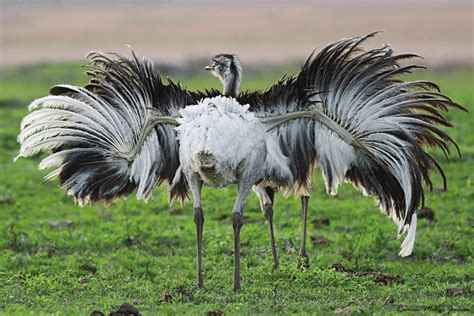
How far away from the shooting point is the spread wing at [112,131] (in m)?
10.5

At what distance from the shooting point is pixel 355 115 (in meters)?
10.4

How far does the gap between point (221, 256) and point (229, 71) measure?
3166 millimetres

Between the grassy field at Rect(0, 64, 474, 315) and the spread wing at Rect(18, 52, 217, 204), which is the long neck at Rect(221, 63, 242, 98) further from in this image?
the grassy field at Rect(0, 64, 474, 315)

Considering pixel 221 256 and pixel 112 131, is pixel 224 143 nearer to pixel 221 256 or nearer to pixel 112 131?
pixel 112 131

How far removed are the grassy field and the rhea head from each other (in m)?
2.26

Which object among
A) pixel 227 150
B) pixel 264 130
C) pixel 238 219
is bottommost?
pixel 238 219

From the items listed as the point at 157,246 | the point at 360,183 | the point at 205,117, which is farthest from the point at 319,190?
the point at 205,117

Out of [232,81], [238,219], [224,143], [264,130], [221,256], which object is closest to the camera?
[224,143]

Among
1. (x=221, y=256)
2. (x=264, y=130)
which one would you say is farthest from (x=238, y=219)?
(x=221, y=256)

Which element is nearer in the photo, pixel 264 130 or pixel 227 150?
pixel 227 150

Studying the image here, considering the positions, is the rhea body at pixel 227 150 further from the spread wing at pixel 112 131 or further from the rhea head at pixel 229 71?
the rhea head at pixel 229 71

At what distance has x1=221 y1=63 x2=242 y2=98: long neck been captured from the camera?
10617mm

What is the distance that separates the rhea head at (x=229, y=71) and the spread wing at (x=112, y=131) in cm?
38

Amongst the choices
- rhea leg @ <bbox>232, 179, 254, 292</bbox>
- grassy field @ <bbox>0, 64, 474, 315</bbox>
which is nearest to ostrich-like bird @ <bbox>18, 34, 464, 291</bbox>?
rhea leg @ <bbox>232, 179, 254, 292</bbox>
